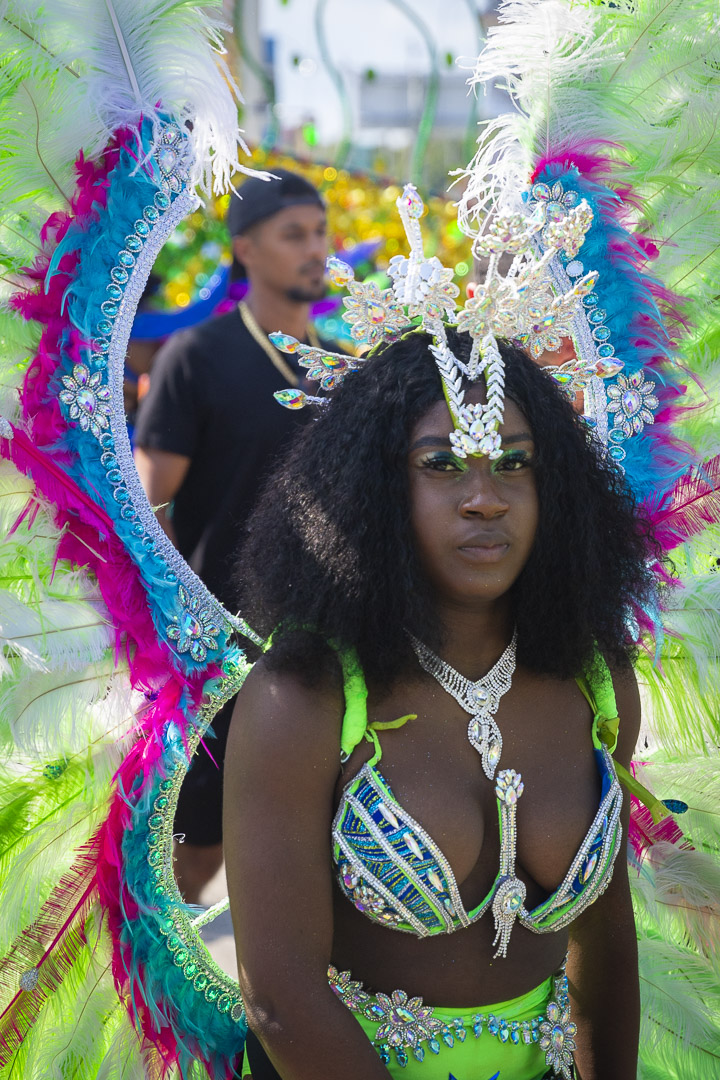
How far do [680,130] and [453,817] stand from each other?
4.87ft

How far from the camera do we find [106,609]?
2.12m

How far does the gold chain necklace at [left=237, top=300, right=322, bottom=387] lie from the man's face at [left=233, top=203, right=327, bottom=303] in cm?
15

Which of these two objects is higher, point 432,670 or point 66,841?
point 432,670

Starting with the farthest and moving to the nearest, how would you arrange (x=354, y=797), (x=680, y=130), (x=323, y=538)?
(x=680, y=130) < (x=323, y=538) < (x=354, y=797)

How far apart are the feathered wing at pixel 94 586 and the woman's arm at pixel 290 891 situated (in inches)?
17.9

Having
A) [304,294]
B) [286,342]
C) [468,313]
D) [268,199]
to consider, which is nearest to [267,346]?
[304,294]

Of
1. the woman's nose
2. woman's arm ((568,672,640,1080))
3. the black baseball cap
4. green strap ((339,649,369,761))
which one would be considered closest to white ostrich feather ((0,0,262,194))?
the woman's nose

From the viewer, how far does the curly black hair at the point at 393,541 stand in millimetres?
1770

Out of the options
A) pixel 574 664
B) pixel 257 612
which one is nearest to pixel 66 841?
pixel 257 612

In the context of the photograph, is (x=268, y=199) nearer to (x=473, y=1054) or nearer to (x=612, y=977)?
(x=612, y=977)

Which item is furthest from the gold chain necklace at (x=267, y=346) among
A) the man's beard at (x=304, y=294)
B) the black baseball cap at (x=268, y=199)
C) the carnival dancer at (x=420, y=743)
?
the carnival dancer at (x=420, y=743)

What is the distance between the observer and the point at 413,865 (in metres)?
1.68

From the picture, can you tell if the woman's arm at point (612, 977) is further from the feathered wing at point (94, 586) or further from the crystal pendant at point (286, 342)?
the crystal pendant at point (286, 342)

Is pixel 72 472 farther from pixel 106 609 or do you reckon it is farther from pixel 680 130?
pixel 680 130
